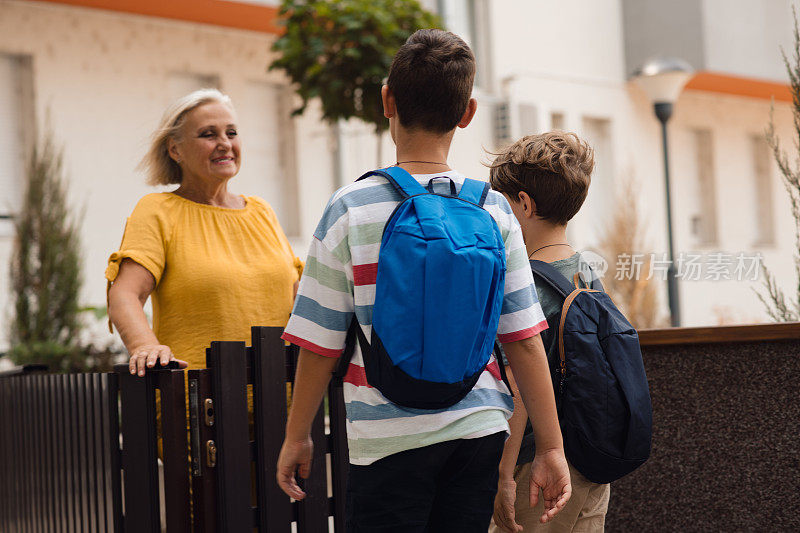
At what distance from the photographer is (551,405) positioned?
7.49 feet

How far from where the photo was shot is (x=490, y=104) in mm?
14430

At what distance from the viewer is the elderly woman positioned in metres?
3.28

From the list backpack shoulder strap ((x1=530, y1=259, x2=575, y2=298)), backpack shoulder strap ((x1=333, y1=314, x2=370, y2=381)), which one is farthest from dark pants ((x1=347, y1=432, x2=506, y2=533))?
backpack shoulder strap ((x1=530, y1=259, x2=575, y2=298))

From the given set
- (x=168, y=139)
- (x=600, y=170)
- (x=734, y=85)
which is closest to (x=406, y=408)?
(x=168, y=139)

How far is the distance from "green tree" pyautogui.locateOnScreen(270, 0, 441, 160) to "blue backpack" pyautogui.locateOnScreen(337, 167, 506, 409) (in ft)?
19.3

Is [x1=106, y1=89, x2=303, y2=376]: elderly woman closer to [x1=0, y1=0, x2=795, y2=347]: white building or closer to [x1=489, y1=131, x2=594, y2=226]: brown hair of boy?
[x1=489, y1=131, x2=594, y2=226]: brown hair of boy

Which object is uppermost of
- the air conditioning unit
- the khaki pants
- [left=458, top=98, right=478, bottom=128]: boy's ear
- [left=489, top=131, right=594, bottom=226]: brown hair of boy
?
the air conditioning unit

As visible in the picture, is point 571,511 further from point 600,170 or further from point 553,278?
point 600,170

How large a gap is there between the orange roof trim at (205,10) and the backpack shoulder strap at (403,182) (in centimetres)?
817

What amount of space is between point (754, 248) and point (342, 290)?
1716 centimetres

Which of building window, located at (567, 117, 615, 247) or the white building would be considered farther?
building window, located at (567, 117, 615, 247)

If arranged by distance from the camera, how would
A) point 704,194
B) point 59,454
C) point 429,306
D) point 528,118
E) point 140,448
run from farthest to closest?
1. point 704,194
2. point 528,118
3. point 59,454
4. point 140,448
5. point 429,306

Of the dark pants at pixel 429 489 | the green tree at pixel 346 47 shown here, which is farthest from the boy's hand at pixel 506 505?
the green tree at pixel 346 47

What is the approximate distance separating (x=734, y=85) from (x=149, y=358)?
15.8m
